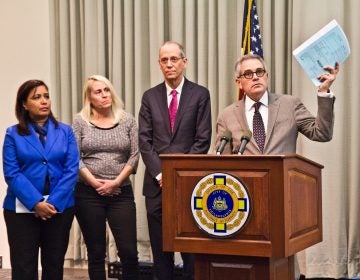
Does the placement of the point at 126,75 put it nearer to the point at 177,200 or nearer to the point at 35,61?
the point at 35,61

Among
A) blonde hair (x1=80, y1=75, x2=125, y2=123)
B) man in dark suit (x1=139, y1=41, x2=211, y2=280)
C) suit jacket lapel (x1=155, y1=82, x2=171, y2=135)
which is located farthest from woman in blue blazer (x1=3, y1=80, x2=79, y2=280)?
suit jacket lapel (x1=155, y1=82, x2=171, y2=135)

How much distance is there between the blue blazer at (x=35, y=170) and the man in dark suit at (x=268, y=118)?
109 cm

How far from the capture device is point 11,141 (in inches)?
152

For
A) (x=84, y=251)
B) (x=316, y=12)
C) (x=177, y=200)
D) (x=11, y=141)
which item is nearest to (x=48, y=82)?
(x=84, y=251)

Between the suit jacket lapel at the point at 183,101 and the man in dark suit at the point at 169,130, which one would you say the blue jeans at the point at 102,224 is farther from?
the suit jacket lapel at the point at 183,101

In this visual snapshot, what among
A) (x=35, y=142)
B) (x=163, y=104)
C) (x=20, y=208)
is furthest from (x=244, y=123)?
(x=20, y=208)

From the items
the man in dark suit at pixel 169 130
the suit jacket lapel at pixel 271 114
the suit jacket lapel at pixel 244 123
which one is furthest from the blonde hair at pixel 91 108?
the suit jacket lapel at pixel 271 114

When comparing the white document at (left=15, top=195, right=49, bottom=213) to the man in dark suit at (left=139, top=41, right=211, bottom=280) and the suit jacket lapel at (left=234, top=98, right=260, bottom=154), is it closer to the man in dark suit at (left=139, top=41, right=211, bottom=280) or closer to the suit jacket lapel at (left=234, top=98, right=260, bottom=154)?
the man in dark suit at (left=139, top=41, right=211, bottom=280)

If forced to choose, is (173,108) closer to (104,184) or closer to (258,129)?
(104,184)

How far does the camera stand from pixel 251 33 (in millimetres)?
4652

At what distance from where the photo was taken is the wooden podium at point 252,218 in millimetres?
2637

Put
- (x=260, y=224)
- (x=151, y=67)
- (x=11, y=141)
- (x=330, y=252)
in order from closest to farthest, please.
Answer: (x=260, y=224) → (x=11, y=141) → (x=330, y=252) → (x=151, y=67)

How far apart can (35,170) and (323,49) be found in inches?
74.7

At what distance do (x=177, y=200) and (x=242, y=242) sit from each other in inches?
14.2
